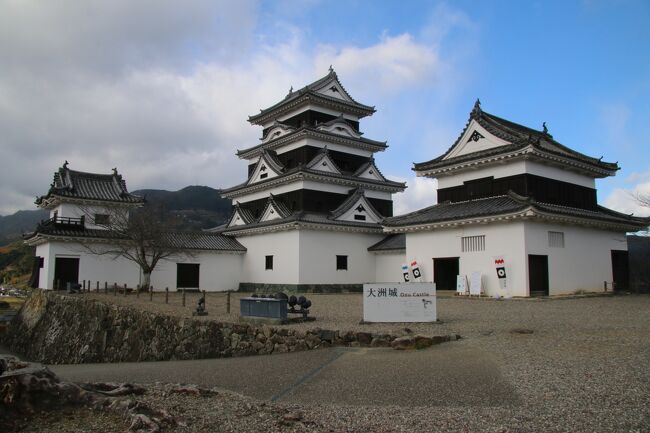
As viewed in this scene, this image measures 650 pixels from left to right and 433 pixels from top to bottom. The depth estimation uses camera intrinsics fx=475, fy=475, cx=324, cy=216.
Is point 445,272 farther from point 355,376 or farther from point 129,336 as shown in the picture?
point 355,376

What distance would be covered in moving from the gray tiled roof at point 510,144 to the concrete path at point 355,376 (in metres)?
15.4

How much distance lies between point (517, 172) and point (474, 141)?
10.8ft

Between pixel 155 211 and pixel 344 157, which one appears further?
pixel 344 157

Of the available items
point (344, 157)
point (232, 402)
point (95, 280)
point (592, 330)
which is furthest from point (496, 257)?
point (95, 280)

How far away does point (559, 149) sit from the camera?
2678 centimetres

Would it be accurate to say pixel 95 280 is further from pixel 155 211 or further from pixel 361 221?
pixel 361 221

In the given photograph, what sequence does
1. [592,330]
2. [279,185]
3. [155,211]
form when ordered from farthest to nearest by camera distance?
[279,185] < [155,211] < [592,330]

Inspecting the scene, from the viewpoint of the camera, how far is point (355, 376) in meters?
8.50

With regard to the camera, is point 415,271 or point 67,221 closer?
point 415,271

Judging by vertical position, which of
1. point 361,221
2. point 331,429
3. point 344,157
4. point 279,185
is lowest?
point 331,429

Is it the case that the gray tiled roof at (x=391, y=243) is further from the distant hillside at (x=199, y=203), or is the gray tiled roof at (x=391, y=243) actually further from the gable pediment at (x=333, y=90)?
the distant hillside at (x=199, y=203)

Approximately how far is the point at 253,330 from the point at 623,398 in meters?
9.33

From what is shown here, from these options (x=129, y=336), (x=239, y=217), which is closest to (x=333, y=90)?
(x=239, y=217)

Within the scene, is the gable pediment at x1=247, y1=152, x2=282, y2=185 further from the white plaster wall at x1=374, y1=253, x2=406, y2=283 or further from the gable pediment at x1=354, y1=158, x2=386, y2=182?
the white plaster wall at x1=374, y1=253, x2=406, y2=283
